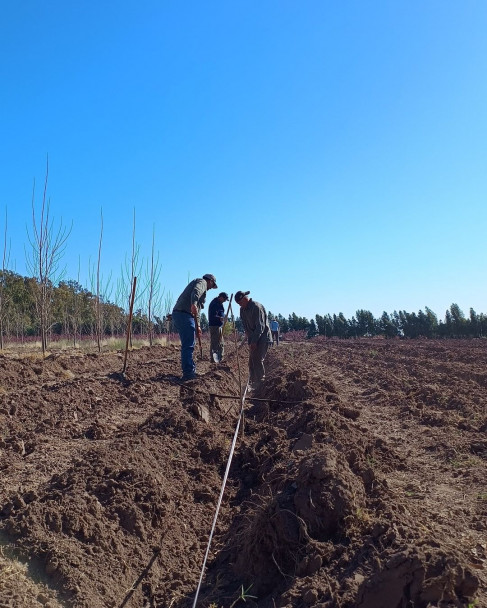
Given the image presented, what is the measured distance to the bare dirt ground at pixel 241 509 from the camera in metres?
2.62

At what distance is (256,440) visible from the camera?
5840mm

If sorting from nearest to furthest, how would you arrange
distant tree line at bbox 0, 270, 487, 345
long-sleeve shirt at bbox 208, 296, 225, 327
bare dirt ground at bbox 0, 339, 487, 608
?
1. bare dirt ground at bbox 0, 339, 487, 608
2. long-sleeve shirt at bbox 208, 296, 225, 327
3. distant tree line at bbox 0, 270, 487, 345

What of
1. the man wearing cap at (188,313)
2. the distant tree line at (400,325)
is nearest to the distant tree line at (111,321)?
the distant tree line at (400,325)

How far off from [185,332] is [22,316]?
22.5m

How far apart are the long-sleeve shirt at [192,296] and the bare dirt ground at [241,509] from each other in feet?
7.31

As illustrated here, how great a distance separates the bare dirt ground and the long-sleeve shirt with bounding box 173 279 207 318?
2229 millimetres

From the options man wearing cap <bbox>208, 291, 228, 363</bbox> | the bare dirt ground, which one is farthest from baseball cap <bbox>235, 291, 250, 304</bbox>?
man wearing cap <bbox>208, 291, 228, 363</bbox>

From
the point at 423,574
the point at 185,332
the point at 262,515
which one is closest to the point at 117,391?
the point at 185,332

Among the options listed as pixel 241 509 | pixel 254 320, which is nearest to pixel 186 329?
pixel 254 320

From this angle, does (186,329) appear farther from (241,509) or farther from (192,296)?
(241,509)

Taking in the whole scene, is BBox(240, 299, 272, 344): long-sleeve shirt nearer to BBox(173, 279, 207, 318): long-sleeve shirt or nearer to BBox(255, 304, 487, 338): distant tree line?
BBox(173, 279, 207, 318): long-sleeve shirt

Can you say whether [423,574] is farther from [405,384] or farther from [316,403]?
[405,384]

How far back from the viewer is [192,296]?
8.69 metres

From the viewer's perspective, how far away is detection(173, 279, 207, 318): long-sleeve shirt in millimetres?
8727
